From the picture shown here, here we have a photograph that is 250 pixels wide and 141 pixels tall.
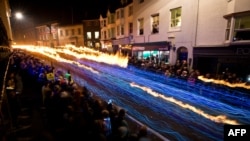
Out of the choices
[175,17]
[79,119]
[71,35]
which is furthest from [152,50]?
[71,35]

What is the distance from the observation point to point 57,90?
327 inches

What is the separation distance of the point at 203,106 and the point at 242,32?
6.95m

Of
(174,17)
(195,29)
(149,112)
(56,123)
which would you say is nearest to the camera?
(56,123)

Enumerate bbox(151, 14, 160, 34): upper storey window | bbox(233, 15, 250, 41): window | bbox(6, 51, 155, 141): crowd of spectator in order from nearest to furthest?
bbox(6, 51, 155, 141): crowd of spectator < bbox(233, 15, 250, 41): window < bbox(151, 14, 160, 34): upper storey window

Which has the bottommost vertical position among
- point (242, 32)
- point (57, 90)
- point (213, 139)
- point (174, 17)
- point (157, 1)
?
point (213, 139)

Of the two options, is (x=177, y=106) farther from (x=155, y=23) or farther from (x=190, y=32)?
(x=155, y=23)

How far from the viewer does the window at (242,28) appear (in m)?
13.4

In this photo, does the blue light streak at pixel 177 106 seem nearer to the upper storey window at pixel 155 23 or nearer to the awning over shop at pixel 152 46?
the awning over shop at pixel 152 46

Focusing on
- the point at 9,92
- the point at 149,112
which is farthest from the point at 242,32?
the point at 9,92

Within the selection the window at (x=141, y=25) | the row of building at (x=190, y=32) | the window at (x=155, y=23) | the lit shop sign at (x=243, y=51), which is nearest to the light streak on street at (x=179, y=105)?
the lit shop sign at (x=243, y=51)

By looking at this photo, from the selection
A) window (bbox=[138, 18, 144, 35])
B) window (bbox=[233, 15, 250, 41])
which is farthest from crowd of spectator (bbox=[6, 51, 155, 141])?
window (bbox=[138, 18, 144, 35])

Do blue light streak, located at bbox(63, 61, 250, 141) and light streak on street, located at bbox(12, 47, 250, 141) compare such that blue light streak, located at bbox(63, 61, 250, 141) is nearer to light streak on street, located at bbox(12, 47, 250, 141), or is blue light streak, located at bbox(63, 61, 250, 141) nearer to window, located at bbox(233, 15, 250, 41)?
light streak on street, located at bbox(12, 47, 250, 141)

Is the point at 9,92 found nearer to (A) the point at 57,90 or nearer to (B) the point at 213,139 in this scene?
(A) the point at 57,90

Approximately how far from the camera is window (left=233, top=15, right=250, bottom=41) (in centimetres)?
1344
